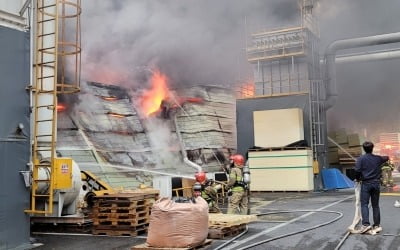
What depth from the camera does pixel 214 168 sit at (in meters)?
19.9

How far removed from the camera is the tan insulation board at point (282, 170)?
16.4m

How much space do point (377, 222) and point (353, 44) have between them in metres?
12.2

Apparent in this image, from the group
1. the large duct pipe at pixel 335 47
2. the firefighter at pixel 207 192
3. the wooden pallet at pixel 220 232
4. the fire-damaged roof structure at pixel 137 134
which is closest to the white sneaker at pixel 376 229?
the wooden pallet at pixel 220 232

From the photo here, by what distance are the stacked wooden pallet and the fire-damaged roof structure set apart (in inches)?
257

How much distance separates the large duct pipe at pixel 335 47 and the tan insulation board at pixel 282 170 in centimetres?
292

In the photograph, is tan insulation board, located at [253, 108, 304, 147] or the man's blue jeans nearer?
the man's blue jeans

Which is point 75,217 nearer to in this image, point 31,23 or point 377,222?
point 31,23

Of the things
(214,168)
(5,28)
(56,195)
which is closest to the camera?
(5,28)

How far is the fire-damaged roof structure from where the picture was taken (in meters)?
14.9

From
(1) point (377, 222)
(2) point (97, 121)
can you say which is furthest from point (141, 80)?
(1) point (377, 222)

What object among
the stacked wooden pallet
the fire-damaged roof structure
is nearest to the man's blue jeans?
the stacked wooden pallet

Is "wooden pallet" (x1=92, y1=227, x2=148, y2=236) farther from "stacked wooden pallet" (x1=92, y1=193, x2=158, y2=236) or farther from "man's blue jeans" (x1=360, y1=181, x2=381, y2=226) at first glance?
"man's blue jeans" (x1=360, y1=181, x2=381, y2=226)

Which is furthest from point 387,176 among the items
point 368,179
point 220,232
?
point 220,232

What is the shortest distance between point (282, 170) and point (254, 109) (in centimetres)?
277
